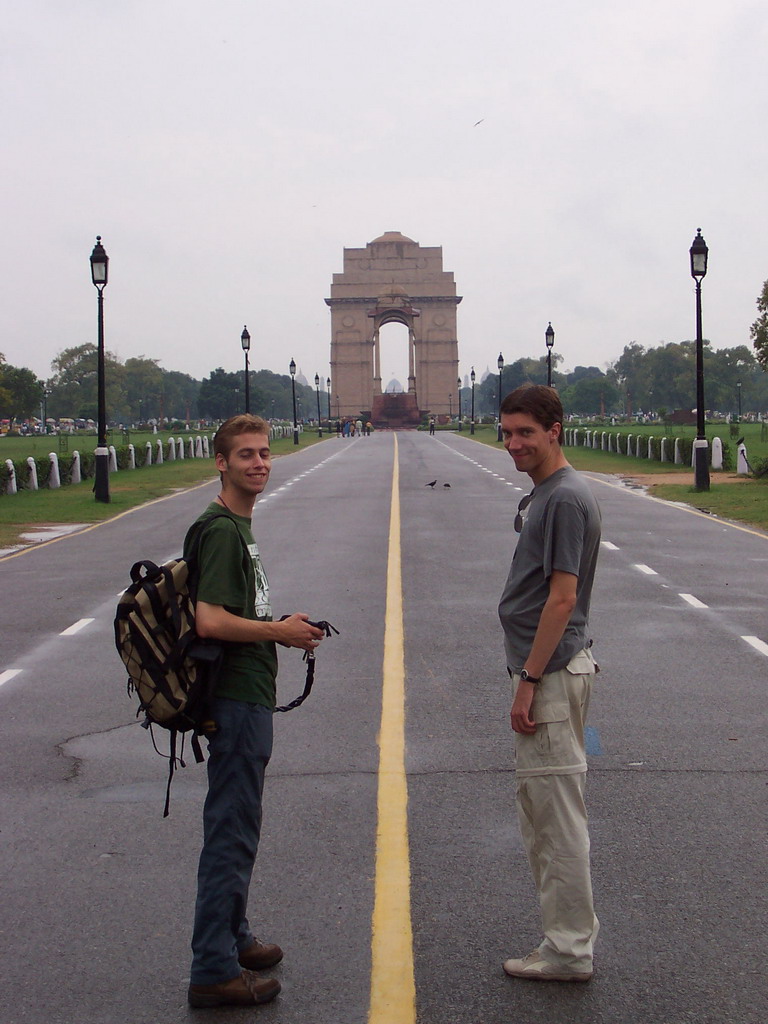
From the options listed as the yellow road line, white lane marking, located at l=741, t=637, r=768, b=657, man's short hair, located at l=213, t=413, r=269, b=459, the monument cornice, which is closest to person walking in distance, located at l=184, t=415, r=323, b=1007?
man's short hair, located at l=213, t=413, r=269, b=459

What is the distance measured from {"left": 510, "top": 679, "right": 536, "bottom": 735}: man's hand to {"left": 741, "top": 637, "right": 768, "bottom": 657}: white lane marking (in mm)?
6212

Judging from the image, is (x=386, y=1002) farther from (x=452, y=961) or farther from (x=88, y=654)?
(x=88, y=654)

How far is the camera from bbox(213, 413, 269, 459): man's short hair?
14.5 ft

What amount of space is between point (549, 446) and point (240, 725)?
1.38m

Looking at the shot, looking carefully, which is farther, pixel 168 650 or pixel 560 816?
pixel 560 816

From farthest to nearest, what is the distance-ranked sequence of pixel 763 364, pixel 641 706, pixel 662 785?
pixel 763 364, pixel 641 706, pixel 662 785

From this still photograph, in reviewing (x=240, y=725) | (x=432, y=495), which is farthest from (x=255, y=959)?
(x=432, y=495)

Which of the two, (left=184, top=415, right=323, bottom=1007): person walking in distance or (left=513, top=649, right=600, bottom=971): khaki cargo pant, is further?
(left=513, top=649, right=600, bottom=971): khaki cargo pant

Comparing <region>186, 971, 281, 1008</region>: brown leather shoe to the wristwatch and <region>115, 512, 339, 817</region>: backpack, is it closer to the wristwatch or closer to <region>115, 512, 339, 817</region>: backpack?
<region>115, 512, 339, 817</region>: backpack

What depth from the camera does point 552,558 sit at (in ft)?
14.0

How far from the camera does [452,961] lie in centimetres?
450

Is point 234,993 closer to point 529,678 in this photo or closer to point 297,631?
point 297,631

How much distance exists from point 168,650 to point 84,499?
25.8m

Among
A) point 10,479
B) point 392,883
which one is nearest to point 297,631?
point 392,883
